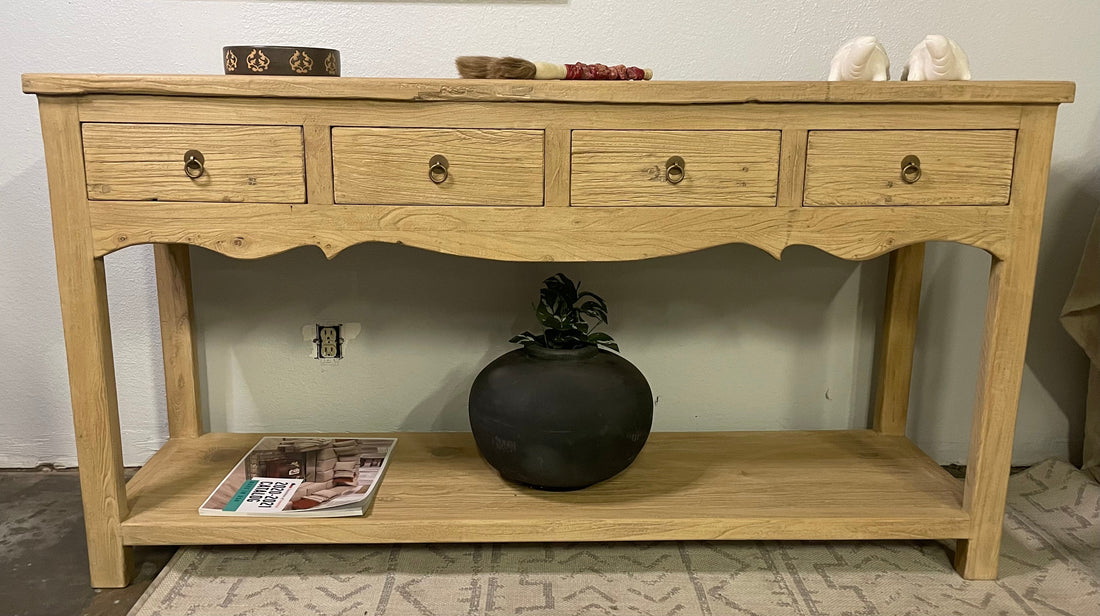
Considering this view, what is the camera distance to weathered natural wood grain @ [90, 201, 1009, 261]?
1.19 meters

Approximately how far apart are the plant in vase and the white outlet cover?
18.6 inches

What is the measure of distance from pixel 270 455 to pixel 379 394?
1.04ft

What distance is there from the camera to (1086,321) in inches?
67.5

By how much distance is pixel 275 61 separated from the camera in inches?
48.5

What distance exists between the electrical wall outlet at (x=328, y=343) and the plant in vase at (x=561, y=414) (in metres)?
0.50

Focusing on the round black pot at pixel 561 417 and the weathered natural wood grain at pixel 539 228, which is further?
the round black pot at pixel 561 417

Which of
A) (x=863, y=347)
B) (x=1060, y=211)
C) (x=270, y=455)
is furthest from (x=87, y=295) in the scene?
(x=1060, y=211)

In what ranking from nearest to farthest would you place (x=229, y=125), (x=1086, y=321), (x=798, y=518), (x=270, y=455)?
(x=229, y=125)
(x=798, y=518)
(x=270, y=455)
(x=1086, y=321)

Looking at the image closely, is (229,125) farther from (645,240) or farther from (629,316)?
(629,316)

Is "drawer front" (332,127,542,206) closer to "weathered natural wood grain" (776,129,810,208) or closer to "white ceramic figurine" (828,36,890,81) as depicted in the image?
"weathered natural wood grain" (776,129,810,208)

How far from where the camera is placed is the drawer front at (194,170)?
3.81ft

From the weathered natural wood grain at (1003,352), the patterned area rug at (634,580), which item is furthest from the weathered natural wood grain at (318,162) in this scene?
the weathered natural wood grain at (1003,352)

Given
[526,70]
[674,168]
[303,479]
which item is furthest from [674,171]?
[303,479]

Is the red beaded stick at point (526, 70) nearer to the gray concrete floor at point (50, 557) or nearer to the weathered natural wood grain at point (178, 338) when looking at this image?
the weathered natural wood grain at point (178, 338)
